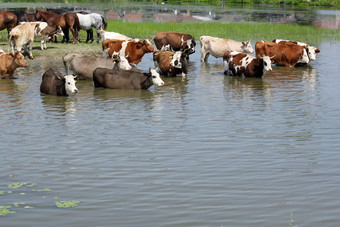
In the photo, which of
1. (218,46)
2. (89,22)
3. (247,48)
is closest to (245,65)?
(247,48)

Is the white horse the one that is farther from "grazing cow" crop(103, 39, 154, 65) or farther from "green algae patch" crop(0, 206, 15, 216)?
"green algae patch" crop(0, 206, 15, 216)

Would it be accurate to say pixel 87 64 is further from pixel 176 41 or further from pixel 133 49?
pixel 176 41

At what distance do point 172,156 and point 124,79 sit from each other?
738 cm

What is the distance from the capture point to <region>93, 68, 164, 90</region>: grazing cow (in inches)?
666

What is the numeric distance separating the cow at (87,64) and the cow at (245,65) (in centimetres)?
353

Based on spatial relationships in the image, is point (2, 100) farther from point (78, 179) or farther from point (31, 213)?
point (31, 213)

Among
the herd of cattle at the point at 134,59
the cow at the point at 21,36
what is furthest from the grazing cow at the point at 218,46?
the cow at the point at 21,36

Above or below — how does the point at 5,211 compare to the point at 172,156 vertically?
above

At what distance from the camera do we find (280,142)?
10844mm

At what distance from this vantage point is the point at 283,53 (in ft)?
73.9

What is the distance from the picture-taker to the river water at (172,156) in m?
7.30

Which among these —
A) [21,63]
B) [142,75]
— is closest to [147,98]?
[142,75]

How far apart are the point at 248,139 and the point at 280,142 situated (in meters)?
0.56

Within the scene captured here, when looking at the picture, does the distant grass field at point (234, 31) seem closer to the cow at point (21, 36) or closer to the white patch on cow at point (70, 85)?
the cow at point (21, 36)
